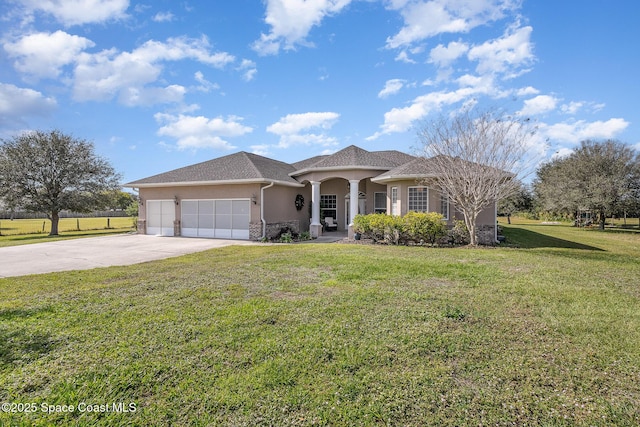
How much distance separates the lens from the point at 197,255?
35.3ft

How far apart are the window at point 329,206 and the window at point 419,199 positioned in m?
6.49

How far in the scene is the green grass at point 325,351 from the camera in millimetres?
2586

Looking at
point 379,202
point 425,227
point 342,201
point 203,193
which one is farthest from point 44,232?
point 425,227

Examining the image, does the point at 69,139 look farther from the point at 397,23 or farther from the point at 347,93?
the point at 397,23

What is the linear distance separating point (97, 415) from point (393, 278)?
5.67 metres

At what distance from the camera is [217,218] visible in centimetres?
1691

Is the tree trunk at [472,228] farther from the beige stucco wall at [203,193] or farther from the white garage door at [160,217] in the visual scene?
the white garage door at [160,217]

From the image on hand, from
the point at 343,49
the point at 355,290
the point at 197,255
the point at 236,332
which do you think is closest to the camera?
the point at 236,332

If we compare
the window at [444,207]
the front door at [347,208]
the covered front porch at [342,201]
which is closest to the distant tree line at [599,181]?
the covered front porch at [342,201]

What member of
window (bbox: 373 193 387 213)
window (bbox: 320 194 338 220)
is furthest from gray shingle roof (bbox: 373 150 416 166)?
window (bbox: 320 194 338 220)

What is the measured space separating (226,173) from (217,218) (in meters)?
2.58

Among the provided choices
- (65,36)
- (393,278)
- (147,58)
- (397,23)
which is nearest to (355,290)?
(393,278)

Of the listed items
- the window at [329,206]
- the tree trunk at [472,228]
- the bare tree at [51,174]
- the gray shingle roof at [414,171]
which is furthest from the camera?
the bare tree at [51,174]

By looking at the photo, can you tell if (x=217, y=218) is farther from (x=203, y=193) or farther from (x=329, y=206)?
(x=329, y=206)
